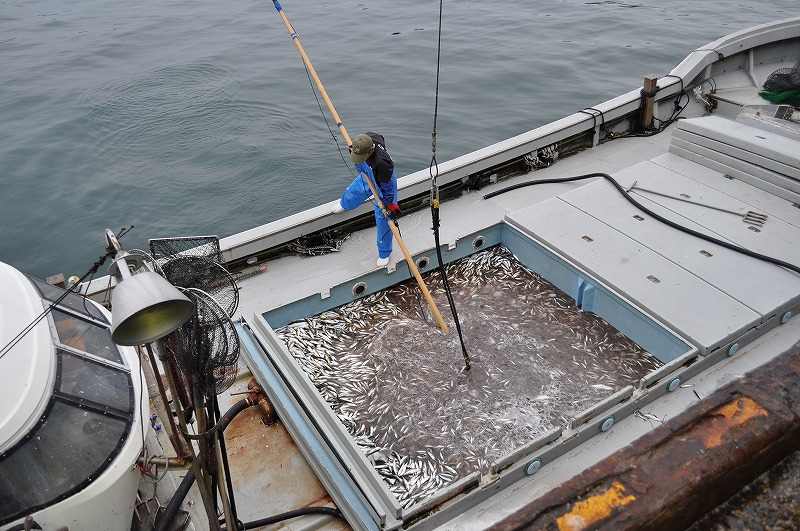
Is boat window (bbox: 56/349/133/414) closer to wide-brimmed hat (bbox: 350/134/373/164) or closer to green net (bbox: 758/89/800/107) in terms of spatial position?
wide-brimmed hat (bbox: 350/134/373/164)

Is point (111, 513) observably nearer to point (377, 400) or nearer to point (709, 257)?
point (377, 400)

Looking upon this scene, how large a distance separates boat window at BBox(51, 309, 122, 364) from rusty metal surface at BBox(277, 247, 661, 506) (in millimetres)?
1780

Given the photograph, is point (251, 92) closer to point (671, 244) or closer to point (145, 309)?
point (671, 244)

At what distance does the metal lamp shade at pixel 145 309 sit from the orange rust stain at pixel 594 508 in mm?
2238

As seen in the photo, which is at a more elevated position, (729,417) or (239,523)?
(729,417)

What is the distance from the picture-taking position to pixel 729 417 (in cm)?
373

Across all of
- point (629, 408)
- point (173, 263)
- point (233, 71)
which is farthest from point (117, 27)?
point (629, 408)

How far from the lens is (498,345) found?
20.4 feet

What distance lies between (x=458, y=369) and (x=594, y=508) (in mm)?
2692

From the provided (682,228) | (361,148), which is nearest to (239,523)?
(361,148)

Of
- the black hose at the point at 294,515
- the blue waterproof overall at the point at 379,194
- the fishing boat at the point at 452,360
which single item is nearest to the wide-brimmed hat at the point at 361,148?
the blue waterproof overall at the point at 379,194

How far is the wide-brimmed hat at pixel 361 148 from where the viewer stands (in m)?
6.31

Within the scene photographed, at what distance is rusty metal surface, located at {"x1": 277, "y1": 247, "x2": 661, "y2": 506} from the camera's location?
5227mm

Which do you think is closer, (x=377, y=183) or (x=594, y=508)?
(x=594, y=508)
